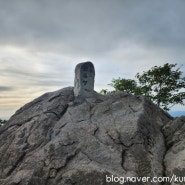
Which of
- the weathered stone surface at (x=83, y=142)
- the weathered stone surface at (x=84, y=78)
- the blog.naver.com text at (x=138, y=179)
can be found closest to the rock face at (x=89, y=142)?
the weathered stone surface at (x=83, y=142)

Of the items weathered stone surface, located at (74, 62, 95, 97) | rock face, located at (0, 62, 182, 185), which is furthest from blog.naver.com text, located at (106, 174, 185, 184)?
weathered stone surface, located at (74, 62, 95, 97)

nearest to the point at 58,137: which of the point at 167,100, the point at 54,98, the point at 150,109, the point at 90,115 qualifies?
the point at 90,115

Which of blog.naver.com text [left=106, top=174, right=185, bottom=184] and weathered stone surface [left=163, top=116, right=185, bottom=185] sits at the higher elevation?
weathered stone surface [left=163, top=116, right=185, bottom=185]

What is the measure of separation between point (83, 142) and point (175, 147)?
4726 millimetres

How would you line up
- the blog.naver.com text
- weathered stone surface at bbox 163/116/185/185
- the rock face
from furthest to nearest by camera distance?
the rock face → weathered stone surface at bbox 163/116/185/185 → the blog.naver.com text

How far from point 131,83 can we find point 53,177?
28.6 m

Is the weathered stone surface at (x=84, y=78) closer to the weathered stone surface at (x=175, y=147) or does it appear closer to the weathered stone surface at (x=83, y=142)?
the weathered stone surface at (x=83, y=142)

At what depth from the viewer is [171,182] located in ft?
43.8

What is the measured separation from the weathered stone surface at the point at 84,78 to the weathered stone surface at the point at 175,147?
5276mm

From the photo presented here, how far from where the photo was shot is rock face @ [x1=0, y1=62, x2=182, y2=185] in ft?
44.9

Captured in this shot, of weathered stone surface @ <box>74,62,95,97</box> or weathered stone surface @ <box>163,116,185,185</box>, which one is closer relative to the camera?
weathered stone surface @ <box>163,116,185,185</box>

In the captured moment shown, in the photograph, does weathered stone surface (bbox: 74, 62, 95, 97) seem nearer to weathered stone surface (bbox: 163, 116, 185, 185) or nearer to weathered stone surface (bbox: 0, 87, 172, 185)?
weathered stone surface (bbox: 0, 87, 172, 185)

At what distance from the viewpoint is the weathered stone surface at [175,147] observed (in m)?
13.5

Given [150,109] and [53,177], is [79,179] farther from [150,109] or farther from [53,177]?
[150,109]
